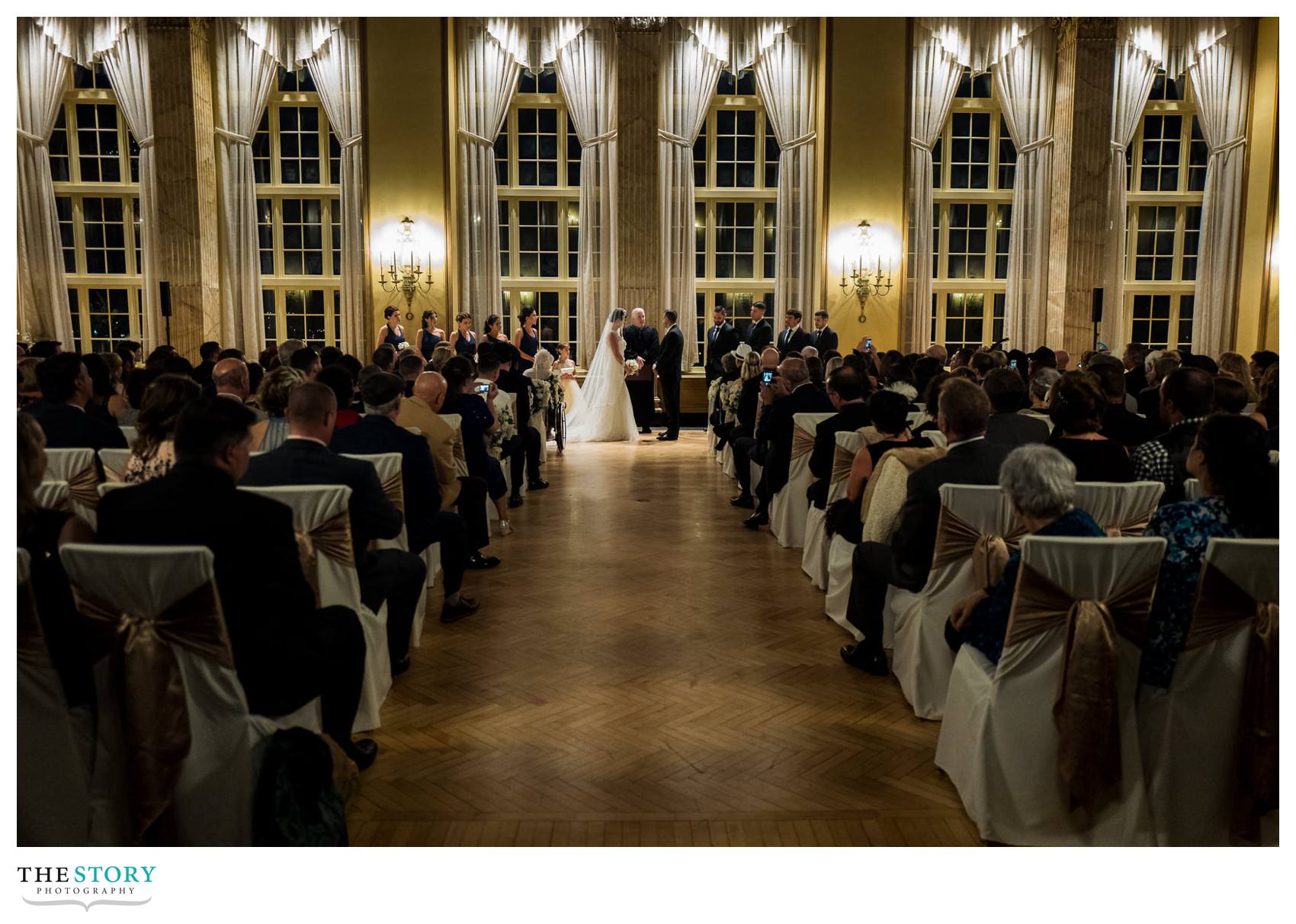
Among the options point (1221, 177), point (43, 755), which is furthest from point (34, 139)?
point (1221, 177)

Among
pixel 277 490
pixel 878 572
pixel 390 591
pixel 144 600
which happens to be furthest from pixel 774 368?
pixel 144 600

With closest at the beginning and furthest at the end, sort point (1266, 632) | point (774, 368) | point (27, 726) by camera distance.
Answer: point (27, 726) < point (1266, 632) < point (774, 368)

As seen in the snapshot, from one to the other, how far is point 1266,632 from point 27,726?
315cm

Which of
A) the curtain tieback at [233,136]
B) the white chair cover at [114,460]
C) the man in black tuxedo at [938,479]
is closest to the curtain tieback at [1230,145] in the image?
the man in black tuxedo at [938,479]

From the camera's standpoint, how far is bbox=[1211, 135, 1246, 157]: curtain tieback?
46.1 feet

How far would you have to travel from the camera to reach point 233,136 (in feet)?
45.2

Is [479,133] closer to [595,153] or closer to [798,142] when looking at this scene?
[595,153]

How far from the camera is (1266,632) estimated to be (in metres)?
2.72

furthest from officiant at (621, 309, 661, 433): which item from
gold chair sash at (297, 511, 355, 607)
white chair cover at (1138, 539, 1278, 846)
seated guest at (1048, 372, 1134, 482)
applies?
white chair cover at (1138, 539, 1278, 846)

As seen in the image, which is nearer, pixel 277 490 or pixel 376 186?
pixel 277 490

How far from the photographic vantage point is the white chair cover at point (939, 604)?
→ 140 inches

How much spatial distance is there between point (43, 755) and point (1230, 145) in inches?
628

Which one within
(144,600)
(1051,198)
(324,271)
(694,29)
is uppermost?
(694,29)
